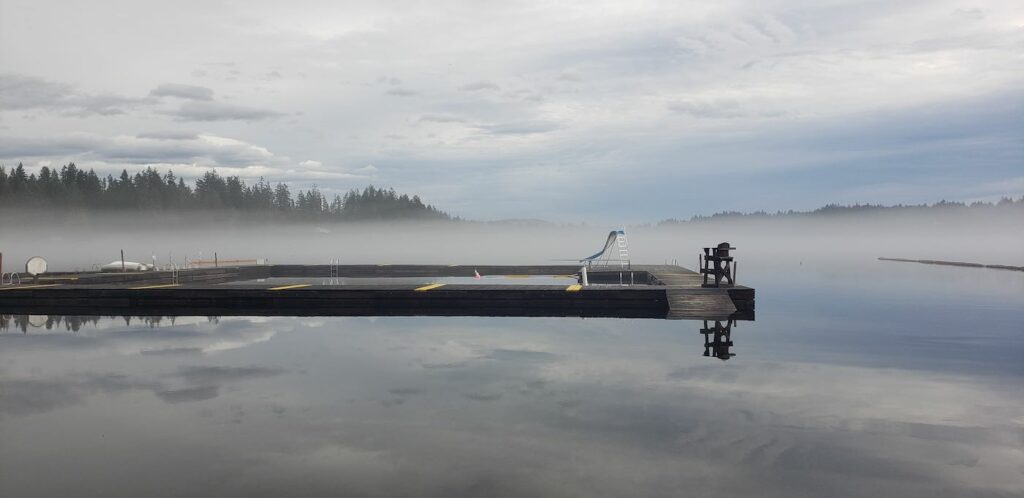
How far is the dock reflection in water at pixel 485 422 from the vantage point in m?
10.9

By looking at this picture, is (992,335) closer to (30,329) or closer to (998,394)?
(998,394)

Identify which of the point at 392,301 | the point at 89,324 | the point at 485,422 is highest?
the point at 392,301

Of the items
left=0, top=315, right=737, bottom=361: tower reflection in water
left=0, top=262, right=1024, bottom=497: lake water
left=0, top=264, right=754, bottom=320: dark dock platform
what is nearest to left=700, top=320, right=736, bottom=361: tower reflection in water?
left=0, top=315, right=737, bottom=361: tower reflection in water

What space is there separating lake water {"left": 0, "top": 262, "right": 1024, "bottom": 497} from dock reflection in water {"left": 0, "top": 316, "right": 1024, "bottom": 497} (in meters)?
0.06

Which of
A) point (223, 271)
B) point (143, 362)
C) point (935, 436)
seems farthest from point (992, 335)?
point (223, 271)

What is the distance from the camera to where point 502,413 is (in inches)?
589

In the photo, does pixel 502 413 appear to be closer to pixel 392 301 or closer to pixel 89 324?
pixel 392 301

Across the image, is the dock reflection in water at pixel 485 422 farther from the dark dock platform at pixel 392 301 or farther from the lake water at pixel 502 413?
the dark dock platform at pixel 392 301

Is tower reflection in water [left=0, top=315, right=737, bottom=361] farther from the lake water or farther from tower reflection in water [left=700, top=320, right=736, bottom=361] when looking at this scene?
the lake water

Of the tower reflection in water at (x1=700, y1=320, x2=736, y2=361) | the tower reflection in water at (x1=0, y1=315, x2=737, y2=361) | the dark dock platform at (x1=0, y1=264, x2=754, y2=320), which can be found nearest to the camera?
the tower reflection in water at (x1=700, y1=320, x2=736, y2=361)

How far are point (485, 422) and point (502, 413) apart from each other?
2.65 feet

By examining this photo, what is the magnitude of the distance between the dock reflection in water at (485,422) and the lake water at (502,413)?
0.19 feet

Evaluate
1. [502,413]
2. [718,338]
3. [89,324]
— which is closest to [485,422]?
[502,413]

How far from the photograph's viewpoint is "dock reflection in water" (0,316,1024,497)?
1091 cm
